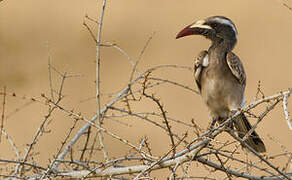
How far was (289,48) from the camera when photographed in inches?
343

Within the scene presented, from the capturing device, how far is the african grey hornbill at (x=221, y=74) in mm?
3732

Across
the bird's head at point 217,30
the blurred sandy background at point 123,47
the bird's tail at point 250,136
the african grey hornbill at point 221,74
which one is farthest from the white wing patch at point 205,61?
the blurred sandy background at point 123,47

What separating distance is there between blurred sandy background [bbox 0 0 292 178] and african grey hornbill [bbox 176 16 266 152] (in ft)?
12.2

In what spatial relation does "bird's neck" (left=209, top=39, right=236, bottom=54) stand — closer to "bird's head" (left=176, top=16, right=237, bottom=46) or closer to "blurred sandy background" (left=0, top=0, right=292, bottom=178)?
"bird's head" (left=176, top=16, right=237, bottom=46)

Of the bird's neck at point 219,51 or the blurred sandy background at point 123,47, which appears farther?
the blurred sandy background at point 123,47

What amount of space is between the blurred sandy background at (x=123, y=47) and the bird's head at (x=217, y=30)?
147 inches

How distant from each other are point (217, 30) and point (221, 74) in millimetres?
292

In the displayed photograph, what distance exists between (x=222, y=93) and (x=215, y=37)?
0.35m

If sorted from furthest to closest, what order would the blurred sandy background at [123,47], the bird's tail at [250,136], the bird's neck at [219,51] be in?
1. the blurred sandy background at [123,47]
2. the bird's neck at [219,51]
3. the bird's tail at [250,136]

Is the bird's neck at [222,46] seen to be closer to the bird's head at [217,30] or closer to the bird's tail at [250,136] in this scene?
the bird's head at [217,30]

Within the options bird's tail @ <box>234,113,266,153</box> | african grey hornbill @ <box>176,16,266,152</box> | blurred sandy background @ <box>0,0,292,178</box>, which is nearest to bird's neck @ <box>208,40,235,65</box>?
african grey hornbill @ <box>176,16,266,152</box>

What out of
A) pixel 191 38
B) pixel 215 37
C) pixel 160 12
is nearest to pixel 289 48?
pixel 191 38

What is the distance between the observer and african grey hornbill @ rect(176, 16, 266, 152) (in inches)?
147

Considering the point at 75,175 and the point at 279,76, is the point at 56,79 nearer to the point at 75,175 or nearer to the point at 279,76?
the point at 279,76
